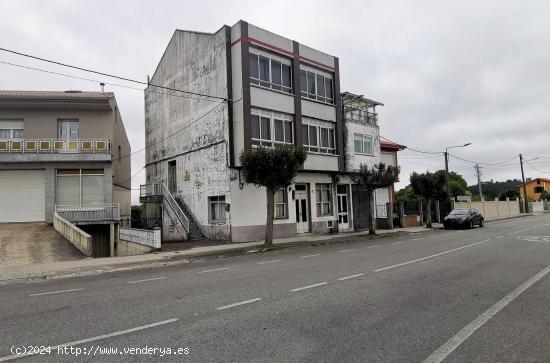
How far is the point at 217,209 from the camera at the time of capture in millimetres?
21219

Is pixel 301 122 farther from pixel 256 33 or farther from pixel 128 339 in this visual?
pixel 128 339

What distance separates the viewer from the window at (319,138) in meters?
23.3

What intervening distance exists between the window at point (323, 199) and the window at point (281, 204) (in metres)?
2.88

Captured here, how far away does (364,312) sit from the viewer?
612cm

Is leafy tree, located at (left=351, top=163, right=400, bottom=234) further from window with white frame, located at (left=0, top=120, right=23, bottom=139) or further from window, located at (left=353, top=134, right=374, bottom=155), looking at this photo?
window with white frame, located at (left=0, top=120, right=23, bottom=139)

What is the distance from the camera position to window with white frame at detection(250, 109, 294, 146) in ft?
67.6

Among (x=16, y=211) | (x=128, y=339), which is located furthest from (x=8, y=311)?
(x=16, y=211)

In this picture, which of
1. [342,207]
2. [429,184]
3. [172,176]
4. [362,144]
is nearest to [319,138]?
[362,144]

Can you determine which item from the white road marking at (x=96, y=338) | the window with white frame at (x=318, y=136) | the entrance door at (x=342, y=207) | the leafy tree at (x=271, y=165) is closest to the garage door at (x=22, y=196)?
the leafy tree at (x=271, y=165)

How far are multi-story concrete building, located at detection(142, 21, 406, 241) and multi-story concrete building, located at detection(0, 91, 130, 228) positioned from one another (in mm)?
3871

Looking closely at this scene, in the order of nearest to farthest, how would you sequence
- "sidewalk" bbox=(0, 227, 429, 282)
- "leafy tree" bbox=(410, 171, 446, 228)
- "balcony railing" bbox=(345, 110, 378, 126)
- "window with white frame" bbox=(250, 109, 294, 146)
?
1. "sidewalk" bbox=(0, 227, 429, 282)
2. "window with white frame" bbox=(250, 109, 294, 146)
3. "balcony railing" bbox=(345, 110, 378, 126)
4. "leafy tree" bbox=(410, 171, 446, 228)

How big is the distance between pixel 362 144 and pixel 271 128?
8588 mm

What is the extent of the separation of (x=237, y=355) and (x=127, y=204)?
30.6 m

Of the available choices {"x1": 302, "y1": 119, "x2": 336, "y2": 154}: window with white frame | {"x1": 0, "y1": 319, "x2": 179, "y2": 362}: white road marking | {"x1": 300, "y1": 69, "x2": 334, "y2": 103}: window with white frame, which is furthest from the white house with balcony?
{"x1": 0, "y1": 319, "x2": 179, "y2": 362}: white road marking
